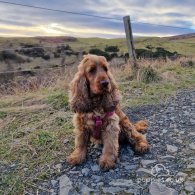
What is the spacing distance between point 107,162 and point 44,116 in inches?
93.0

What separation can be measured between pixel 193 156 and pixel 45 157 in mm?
1739

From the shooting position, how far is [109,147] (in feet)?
14.3

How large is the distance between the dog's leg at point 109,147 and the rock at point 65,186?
0.41 meters

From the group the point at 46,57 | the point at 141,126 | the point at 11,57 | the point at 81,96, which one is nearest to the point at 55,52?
the point at 46,57

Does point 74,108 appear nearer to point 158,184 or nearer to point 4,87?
point 158,184

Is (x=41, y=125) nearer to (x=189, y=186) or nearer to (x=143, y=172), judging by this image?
(x=143, y=172)

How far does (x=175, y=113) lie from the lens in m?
6.40

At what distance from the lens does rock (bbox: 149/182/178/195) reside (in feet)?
12.7

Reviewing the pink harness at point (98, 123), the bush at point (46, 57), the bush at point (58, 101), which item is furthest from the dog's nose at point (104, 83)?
the bush at point (46, 57)

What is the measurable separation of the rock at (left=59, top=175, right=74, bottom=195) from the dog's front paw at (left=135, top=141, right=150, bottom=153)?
38.0 inches

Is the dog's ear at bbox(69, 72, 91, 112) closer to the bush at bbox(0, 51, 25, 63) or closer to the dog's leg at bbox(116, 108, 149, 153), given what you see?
the dog's leg at bbox(116, 108, 149, 153)

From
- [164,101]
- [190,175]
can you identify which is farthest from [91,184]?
[164,101]

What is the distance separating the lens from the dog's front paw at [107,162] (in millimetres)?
4289

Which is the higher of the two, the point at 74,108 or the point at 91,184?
the point at 74,108
